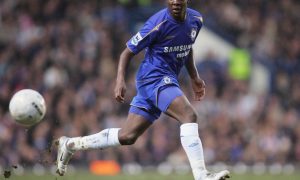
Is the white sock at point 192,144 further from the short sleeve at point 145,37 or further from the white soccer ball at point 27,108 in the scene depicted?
the white soccer ball at point 27,108

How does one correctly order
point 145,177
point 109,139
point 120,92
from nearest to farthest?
point 120,92
point 109,139
point 145,177

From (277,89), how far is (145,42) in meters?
11.8

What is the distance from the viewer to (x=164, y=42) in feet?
30.8

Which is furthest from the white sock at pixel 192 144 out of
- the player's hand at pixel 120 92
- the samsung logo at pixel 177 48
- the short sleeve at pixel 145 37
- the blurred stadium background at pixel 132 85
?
the blurred stadium background at pixel 132 85

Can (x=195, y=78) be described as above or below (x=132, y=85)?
above

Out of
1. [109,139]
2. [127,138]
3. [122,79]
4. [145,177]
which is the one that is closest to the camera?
[122,79]

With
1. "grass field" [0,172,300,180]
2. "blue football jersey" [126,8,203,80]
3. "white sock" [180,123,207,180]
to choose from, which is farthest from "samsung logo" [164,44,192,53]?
"grass field" [0,172,300,180]

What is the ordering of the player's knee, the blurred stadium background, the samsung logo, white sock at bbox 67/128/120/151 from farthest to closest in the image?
the blurred stadium background → white sock at bbox 67/128/120/151 → the player's knee → the samsung logo

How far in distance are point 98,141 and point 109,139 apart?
179 millimetres

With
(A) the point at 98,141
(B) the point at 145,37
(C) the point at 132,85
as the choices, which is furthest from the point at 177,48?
(C) the point at 132,85

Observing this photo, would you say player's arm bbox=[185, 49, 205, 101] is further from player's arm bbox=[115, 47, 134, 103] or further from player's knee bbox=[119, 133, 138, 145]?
player's knee bbox=[119, 133, 138, 145]

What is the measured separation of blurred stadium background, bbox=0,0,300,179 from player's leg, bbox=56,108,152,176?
477 centimetres

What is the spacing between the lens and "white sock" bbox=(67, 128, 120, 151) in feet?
31.8

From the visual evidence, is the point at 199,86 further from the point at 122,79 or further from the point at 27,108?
the point at 27,108
